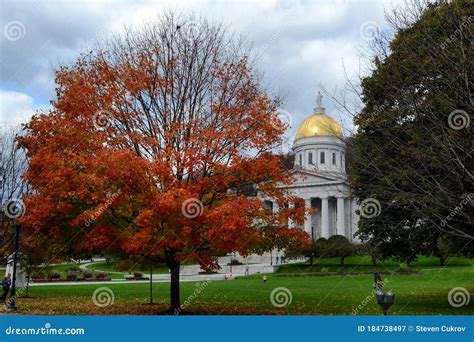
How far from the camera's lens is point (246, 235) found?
1470cm

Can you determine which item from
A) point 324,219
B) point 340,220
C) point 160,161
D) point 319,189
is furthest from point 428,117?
point 324,219

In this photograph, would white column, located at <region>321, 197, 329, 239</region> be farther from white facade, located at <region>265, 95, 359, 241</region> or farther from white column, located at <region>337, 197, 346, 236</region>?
white column, located at <region>337, 197, 346, 236</region>

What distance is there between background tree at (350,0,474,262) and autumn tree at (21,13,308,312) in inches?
131

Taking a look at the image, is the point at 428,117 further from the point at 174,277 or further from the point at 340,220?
the point at 340,220

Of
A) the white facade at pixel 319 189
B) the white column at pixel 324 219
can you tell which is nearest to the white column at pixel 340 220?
the white facade at pixel 319 189

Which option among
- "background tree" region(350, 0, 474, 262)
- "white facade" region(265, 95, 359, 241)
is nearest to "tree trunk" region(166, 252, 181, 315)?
"background tree" region(350, 0, 474, 262)

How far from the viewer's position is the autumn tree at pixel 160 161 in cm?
1436

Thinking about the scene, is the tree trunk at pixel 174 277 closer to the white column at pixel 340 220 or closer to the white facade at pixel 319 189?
the white facade at pixel 319 189

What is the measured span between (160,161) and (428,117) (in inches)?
291

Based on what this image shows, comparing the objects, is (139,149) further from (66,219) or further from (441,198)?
(441,198)

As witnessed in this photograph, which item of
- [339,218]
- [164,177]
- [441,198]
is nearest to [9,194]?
[164,177]

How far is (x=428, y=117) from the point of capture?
14.4 meters

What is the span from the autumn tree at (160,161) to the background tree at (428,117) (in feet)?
11.0

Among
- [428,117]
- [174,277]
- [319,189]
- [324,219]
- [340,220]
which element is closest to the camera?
[428,117]
